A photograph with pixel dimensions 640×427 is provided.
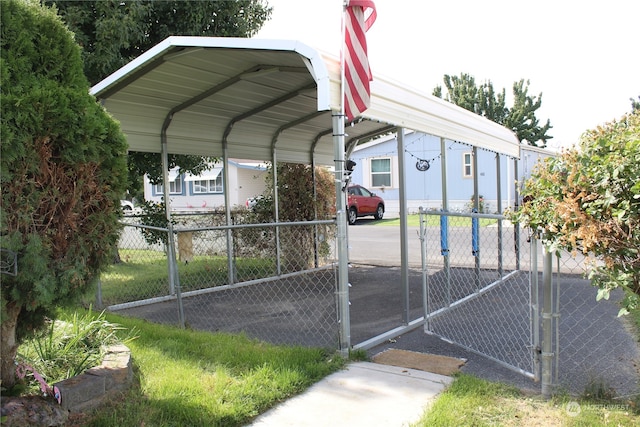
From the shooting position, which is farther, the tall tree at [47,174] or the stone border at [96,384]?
the stone border at [96,384]

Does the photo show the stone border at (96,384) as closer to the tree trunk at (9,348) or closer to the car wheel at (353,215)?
the tree trunk at (9,348)

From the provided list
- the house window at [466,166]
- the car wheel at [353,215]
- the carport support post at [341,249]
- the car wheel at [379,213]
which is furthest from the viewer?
the house window at [466,166]

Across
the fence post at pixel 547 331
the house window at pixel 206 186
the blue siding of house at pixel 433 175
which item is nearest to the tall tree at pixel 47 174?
the fence post at pixel 547 331

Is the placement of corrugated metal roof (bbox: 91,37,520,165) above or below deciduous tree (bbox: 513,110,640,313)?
above

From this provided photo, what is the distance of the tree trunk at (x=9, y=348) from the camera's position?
317 centimetres

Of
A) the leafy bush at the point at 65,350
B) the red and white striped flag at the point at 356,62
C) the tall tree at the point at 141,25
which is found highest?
the tall tree at the point at 141,25

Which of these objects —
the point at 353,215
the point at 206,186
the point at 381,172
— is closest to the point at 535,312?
the point at 353,215

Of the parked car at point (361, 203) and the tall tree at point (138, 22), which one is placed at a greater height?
the tall tree at point (138, 22)

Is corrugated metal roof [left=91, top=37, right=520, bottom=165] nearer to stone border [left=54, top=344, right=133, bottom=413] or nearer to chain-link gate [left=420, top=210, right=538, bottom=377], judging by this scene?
chain-link gate [left=420, top=210, right=538, bottom=377]

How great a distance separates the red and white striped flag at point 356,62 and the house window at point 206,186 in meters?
29.1

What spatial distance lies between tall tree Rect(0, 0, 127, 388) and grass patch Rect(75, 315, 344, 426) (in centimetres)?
87

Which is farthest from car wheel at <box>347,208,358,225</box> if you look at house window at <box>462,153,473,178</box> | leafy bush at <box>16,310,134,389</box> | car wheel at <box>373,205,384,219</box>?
leafy bush at <box>16,310,134,389</box>

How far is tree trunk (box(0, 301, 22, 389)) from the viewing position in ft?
10.4

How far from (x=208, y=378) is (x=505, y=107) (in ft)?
114
